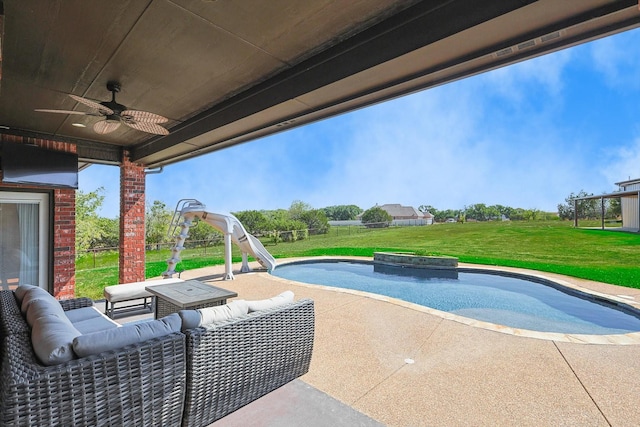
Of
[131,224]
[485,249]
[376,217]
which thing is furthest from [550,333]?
[376,217]

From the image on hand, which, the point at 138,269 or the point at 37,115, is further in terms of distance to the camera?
the point at 138,269

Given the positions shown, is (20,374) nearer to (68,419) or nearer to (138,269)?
(68,419)

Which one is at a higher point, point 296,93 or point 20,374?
point 296,93

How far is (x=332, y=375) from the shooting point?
2.69 meters

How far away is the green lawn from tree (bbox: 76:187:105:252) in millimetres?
2036

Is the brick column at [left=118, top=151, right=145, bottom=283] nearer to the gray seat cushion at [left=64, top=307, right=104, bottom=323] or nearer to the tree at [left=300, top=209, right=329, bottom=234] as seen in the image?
the gray seat cushion at [left=64, top=307, right=104, bottom=323]

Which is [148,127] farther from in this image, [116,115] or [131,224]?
[131,224]

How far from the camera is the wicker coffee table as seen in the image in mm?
3289

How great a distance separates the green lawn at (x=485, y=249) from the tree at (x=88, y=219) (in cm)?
204

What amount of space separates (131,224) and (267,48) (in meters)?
4.67

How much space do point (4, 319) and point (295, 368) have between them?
2.15m

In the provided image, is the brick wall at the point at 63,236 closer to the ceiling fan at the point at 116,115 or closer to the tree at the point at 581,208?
the ceiling fan at the point at 116,115

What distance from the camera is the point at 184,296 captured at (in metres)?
3.49

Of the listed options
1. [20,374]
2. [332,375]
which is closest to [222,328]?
[20,374]
